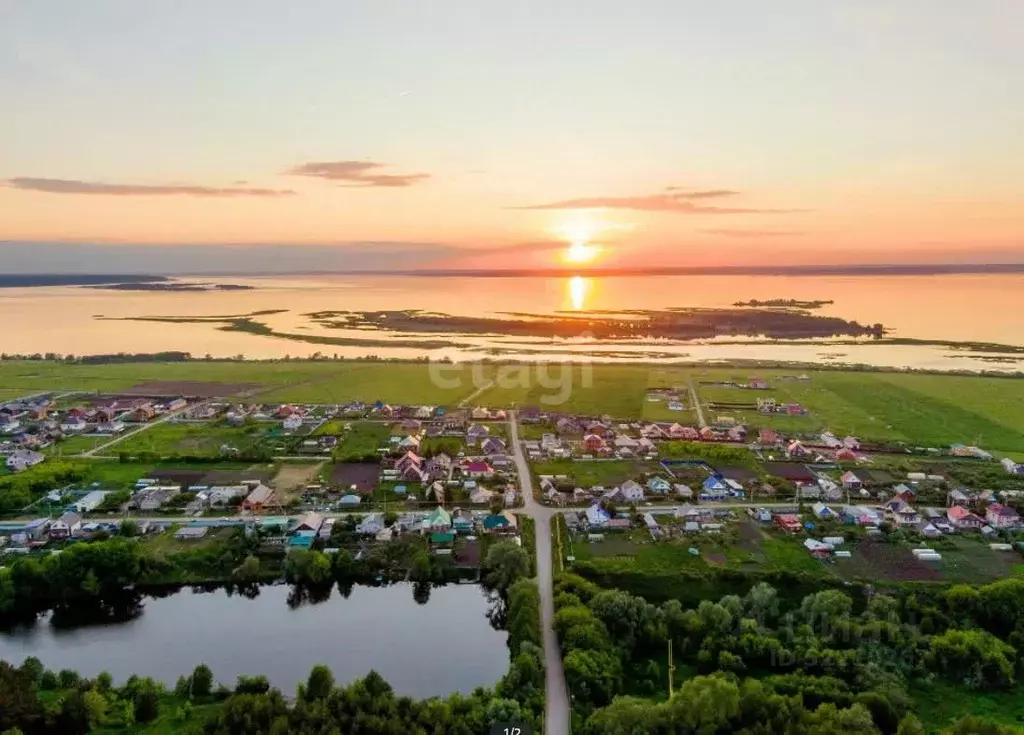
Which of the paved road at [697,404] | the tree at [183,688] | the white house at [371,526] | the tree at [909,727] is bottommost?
the tree at [183,688]

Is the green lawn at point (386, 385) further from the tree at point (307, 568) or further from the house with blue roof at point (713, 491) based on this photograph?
the tree at point (307, 568)

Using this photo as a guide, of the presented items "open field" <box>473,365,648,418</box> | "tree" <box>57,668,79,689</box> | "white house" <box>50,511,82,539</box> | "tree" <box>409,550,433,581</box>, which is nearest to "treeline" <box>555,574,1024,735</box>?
"tree" <box>409,550,433,581</box>

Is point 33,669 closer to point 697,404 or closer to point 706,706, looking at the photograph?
point 706,706

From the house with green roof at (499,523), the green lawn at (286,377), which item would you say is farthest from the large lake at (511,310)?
the house with green roof at (499,523)

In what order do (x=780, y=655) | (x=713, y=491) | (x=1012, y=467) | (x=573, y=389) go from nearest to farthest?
1. (x=780, y=655)
2. (x=713, y=491)
3. (x=1012, y=467)
4. (x=573, y=389)

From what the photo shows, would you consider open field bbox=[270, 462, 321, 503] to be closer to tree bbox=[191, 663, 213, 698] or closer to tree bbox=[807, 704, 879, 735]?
tree bbox=[191, 663, 213, 698]

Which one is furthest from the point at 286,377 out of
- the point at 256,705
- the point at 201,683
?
the point at 256,705
